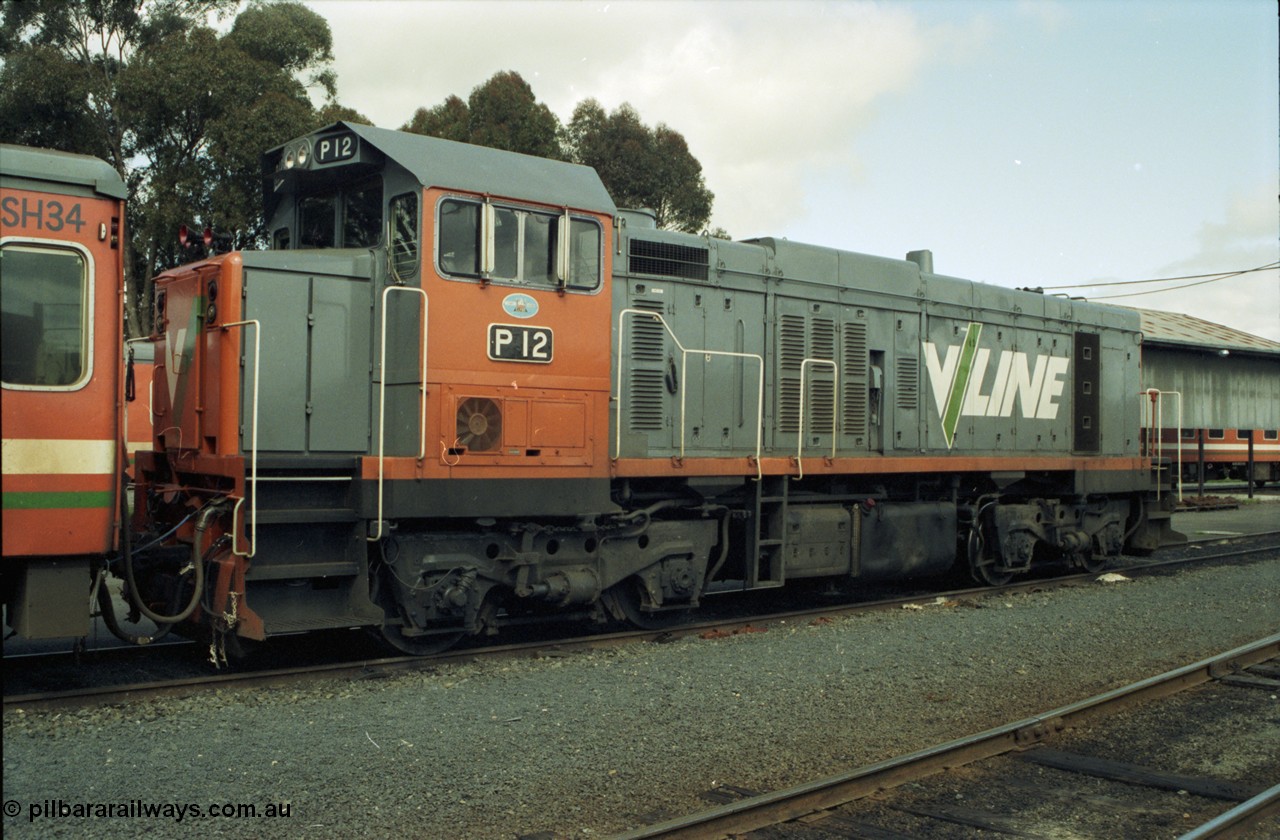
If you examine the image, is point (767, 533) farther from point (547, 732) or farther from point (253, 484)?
point (253, 484)

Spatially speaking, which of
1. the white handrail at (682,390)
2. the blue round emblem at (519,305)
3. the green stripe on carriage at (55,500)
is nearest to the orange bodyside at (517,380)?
the blue round emblem at (519,305)

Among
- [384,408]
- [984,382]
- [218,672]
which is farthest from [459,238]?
[984,382]

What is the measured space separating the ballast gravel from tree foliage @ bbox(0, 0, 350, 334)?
15548mm

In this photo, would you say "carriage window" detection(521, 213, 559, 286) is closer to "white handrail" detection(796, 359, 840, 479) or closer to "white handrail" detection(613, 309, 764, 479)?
"white handrail" detection(613, 309, 764, 479)

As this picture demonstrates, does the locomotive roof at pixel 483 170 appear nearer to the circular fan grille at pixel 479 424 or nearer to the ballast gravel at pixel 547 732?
the circular fan grille at pixel 479 424

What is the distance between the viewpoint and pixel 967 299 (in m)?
12.3

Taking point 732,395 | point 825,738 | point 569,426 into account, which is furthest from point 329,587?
point 732,395

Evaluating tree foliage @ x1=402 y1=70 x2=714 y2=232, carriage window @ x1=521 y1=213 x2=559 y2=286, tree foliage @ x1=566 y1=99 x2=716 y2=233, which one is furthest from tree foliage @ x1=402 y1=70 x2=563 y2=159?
carriage window @ x1=521 y1=213 x2=559 y2=286

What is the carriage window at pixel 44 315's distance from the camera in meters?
5.92

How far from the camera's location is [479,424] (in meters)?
7.76

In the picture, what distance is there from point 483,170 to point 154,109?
16.4m

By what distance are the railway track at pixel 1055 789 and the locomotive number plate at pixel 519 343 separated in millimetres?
3755

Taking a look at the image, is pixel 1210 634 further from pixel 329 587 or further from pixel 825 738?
pixel 329 587

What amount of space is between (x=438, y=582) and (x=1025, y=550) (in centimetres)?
778
